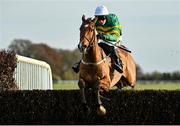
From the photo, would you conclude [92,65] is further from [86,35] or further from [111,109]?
[111,109]

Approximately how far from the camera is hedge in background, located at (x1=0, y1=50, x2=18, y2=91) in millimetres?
14406

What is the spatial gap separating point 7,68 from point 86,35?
13.2ft

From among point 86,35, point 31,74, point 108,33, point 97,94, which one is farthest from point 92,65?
point 31,74

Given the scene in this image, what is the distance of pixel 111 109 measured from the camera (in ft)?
39.0

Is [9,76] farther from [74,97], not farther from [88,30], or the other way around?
[88,30]

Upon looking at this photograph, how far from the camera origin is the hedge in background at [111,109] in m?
11.8

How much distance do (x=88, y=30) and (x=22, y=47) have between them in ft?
217

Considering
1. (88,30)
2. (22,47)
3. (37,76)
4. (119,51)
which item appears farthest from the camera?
(22,47)

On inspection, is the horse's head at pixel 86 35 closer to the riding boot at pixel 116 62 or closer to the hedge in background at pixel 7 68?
the riding boot at pixel 116 62

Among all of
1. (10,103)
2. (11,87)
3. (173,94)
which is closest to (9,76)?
(11,87)

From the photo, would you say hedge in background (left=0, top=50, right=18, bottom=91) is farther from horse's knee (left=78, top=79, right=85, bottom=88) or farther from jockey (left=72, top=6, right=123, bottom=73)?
horse's knee (left=78, top=79, right=85, bottom=88)

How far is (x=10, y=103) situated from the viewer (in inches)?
490

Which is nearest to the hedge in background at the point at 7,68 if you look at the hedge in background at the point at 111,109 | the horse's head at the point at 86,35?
the hedge in background at the point at 111,109

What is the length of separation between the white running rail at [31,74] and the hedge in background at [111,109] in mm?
3518
